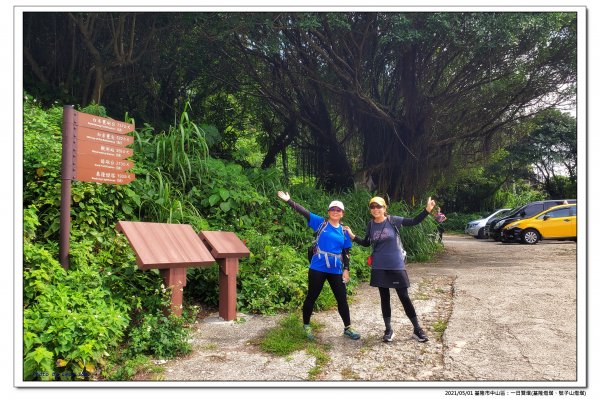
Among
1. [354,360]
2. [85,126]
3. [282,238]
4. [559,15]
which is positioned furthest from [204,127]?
[559,15]

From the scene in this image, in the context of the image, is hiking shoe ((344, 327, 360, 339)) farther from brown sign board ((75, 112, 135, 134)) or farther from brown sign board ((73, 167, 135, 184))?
brown sign board ((75, 112, 135, 134))

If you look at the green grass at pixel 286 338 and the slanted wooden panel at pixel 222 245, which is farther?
the slanted wooden panel at pixel 222 245

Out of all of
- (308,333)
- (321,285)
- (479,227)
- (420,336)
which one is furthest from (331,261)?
(479,227)

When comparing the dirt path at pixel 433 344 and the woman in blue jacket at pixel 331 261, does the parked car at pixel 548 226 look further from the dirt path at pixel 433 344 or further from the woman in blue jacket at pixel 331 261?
the woman in blue jacket at pixel 331 261

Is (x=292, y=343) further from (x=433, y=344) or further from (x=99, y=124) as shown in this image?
(x=99, y=124)

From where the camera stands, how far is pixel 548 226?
1514 centimetres

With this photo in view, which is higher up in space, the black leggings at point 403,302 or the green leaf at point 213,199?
the green leaf at point 213,199

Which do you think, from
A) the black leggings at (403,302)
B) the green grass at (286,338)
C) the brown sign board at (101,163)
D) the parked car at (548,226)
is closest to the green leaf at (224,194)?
the brown sign board at (101,163)

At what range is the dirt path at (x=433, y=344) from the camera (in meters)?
3.68

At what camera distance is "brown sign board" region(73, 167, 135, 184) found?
4414 mm

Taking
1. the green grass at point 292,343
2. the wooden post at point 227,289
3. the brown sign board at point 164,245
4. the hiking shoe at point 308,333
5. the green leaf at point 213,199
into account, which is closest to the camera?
the green grass at point 292,343

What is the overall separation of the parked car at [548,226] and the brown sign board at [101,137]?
13408 millimetres

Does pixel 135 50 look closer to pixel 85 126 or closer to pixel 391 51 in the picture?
pixel 391 51

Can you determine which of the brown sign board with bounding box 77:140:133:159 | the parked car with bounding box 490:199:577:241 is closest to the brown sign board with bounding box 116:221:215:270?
the brown sign board with bounding box 77:140:133:159
